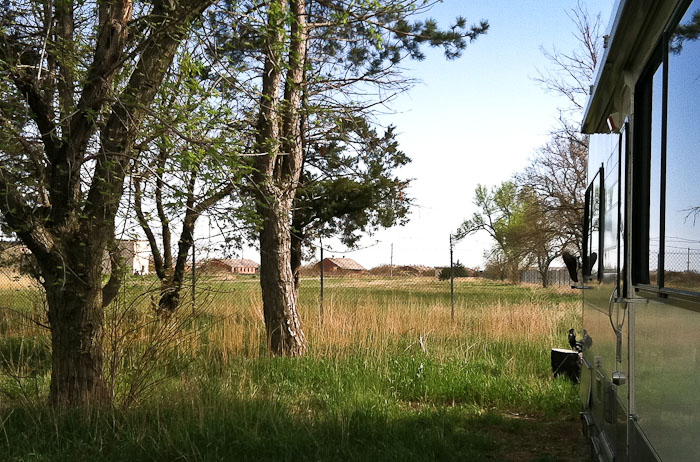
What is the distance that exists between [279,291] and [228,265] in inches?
64.6

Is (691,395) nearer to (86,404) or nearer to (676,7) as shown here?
(676,7)

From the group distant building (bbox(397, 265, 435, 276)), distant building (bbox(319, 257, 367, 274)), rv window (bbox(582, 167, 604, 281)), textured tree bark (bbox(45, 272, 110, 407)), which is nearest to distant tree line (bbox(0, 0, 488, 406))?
textured tree bark (bbox(45, 272, 110, 407))

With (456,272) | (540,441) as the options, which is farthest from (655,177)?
(456,272)

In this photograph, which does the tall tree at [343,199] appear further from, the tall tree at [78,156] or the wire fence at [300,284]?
the tall tree at [78,156]

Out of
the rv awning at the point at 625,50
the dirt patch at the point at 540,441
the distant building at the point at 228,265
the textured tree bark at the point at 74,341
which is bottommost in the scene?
the dirt patch at the point at 540,441

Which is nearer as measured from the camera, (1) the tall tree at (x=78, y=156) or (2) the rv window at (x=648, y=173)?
(2) the rv window at (x=648, y=173)

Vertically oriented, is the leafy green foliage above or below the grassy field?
above

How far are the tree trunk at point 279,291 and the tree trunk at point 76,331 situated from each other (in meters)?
3.88

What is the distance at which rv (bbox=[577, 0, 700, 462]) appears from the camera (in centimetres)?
205

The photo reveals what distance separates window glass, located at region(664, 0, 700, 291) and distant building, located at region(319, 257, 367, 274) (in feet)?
39.4

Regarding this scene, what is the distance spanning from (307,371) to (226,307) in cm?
358

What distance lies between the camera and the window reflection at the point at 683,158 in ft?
6.45

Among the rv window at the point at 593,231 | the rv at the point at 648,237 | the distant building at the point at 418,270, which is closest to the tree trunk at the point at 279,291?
the rv window at the point at 593,231

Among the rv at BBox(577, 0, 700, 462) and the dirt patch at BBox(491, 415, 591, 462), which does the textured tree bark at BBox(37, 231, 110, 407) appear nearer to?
the dirt patch at BBox(491, 415, 591, 462)
